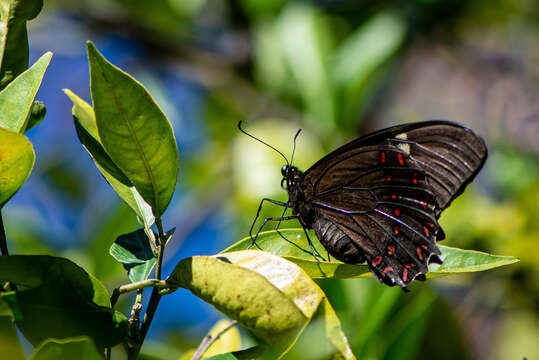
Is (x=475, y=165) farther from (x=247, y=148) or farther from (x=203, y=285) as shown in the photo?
(x=247, y=148)

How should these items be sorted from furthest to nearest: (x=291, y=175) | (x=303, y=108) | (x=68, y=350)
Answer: (x=303, y=108) → (x=291, y=175) → (x=68, y=350)

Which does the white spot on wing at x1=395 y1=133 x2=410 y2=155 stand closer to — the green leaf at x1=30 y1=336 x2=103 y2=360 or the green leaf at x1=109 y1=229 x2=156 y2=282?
the green leaf at x1=109 y1=229 x2=156 y2=282

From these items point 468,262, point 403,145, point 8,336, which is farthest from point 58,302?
point 403,145

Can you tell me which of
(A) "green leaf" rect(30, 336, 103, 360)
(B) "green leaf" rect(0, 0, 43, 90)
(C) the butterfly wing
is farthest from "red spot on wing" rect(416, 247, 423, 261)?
(B) "green leaf" rect(0, 0, 43, 90)

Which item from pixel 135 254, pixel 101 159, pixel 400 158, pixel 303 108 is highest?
pixel 303 108

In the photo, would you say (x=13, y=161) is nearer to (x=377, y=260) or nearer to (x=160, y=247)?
(x=160, y=247)

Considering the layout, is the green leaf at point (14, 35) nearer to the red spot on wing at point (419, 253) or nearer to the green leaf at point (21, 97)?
the green leaf at point (21, 97)

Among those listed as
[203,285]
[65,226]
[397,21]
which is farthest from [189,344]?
[397,21]
